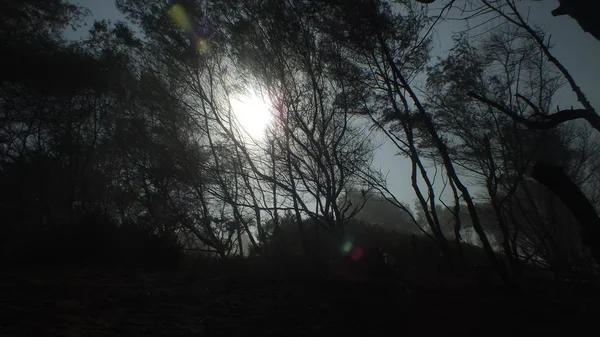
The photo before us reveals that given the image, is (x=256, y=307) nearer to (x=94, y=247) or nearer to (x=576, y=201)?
(x=576, y=201)

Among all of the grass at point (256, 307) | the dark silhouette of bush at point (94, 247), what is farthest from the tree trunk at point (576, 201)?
the dark silhouette of bush at point (94, 247)

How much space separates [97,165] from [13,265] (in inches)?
541

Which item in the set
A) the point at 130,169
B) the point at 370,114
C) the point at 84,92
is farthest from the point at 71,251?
the point at 84,92

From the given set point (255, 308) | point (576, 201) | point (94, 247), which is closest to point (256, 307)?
point (255, 308)

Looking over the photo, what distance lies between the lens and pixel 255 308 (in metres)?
3.68

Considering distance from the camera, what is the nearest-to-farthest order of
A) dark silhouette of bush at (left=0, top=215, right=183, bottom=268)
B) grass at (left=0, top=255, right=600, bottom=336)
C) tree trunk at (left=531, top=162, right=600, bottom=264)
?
1. tree trunk at (left=531, top=162, right=600, bottom=264)
2. grass at (left=0, top=255, right=600, bottom=336)
3. dark silhouette of bush at (left=0, top=215, right=183, bottom=268)

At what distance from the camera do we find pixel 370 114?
30.5ft

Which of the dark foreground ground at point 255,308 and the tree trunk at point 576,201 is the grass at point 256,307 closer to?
the dark foreground ground at point 255,308

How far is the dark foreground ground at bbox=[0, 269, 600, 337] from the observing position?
9.07 ft

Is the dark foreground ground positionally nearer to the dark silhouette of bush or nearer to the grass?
the grass

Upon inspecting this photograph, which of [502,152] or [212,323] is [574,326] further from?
[502,152]

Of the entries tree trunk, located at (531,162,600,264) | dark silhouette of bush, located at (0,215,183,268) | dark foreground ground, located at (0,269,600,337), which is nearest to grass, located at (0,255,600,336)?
dark foreground ground, located at (0,269,600,337)

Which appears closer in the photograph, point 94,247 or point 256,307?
point 256,307

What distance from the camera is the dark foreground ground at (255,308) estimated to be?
2.76m
